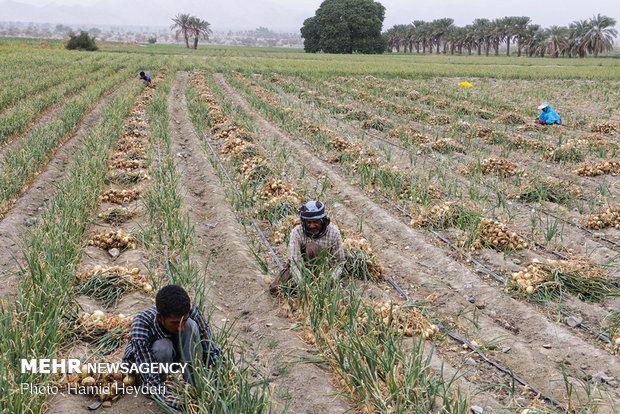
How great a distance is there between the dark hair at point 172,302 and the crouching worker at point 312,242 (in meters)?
1.39

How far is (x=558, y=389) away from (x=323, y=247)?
1980 millimetres

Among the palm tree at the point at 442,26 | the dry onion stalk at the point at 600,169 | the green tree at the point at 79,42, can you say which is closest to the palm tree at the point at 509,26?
the palm tree at the point at 442,26

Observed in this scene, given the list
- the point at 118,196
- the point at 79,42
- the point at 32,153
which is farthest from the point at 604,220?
the point at 79,42

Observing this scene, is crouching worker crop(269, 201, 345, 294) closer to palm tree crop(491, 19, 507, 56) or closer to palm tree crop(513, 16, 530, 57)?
palm tree crop(513, 16, 530, 57)

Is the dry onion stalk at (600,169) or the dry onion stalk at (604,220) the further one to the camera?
the dry onion stalk at (600,169)

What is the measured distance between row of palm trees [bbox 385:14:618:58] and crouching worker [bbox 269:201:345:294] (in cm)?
6330

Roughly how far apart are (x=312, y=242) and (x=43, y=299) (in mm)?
2047

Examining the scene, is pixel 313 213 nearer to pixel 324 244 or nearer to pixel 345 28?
pixel 324 244

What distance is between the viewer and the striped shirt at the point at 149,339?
2709 millimetres

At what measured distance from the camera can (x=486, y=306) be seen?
414 centimetres

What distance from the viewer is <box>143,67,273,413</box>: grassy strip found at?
2.35 meters

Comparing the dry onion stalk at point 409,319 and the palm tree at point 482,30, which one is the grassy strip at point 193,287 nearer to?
the dry onion stalk at point 409,319

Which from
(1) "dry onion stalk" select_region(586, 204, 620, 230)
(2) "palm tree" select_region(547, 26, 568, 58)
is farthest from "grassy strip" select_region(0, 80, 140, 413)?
(2) "palm tree" select_region(547, 26, 568, 58)

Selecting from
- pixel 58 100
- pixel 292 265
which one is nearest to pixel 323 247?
pixel 292 265
